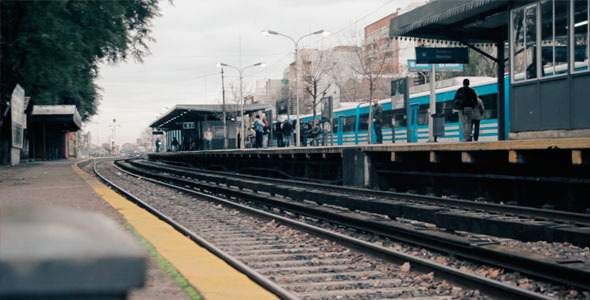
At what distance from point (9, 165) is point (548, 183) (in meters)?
31.9

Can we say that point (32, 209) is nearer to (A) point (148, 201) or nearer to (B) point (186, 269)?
(B) point (186, 269)

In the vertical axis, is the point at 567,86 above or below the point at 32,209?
above

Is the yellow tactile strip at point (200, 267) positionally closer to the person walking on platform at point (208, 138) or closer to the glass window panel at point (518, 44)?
the glass window panel at point (518, 44)

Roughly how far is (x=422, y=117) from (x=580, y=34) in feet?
53.0

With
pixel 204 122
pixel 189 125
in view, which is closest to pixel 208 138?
pixel 204 122

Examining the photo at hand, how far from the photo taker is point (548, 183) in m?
10.9

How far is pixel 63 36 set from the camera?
970 inches

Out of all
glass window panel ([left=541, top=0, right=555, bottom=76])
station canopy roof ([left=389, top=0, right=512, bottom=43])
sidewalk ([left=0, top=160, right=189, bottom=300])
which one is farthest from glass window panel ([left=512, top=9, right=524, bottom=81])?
sidewalk ([left=0, top=160, right=189, bottom=300])

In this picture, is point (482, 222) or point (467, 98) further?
point (467, 98)

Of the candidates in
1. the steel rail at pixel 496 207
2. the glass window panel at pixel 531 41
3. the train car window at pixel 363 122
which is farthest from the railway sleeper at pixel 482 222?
the train car window at pixel 363 122

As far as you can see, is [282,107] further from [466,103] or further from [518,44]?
[518,44]

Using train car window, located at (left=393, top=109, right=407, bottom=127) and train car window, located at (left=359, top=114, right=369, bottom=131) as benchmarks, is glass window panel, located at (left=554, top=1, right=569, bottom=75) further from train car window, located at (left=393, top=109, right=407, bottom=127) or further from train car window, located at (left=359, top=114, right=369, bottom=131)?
train car window, located at (left=359, top=114, right=369, bottom=131)

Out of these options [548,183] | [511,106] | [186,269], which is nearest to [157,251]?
[186,269]

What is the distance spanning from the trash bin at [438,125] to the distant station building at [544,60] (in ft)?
19.5
